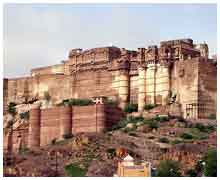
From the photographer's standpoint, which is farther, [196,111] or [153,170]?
[196,111]

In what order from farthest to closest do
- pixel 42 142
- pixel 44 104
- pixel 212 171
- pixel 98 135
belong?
pixel 44 104, pixel 42 142, pixel 98 135, pixel 212 171

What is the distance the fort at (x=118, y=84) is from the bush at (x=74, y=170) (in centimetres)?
544

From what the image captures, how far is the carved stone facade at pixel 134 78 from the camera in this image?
53.6 m

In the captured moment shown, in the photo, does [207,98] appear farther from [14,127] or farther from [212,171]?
[14,127]

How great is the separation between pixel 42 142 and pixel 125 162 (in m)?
9.37

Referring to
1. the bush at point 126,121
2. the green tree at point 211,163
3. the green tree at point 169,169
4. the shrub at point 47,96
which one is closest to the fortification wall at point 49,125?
the bush at point 126,121

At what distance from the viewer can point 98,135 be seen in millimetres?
52875

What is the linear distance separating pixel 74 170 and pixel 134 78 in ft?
34.0

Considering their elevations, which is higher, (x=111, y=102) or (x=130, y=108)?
(x=111, y=102)

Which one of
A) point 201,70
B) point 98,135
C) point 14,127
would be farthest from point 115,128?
point 14,127

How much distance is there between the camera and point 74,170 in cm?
4816

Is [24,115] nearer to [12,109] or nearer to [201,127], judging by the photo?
[12,109]

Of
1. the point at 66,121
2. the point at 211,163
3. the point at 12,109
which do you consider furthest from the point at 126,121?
the point at 12,109

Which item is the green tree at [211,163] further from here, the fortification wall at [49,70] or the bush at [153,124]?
the fortification wall at [49,70]
